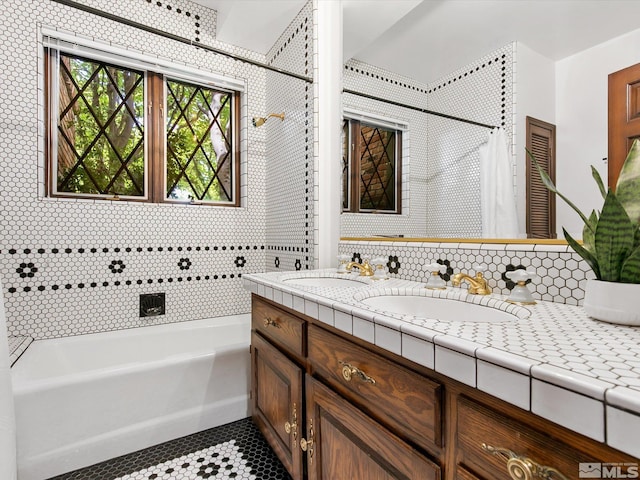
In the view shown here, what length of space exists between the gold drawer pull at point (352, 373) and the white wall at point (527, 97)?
2.21ft

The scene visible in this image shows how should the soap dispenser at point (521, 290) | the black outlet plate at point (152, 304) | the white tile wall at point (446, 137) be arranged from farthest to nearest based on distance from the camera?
1. the black outlet plate at point (152, 304)
2. the white tile wall at point (446, 137)
3. the soap dispenser at point (521, 290)

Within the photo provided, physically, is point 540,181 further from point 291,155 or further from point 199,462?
point 199,462

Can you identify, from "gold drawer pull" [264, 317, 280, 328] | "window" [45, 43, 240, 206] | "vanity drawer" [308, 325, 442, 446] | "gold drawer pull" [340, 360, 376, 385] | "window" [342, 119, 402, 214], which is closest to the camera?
"vanity drawer" [308, 325, 442, 446]

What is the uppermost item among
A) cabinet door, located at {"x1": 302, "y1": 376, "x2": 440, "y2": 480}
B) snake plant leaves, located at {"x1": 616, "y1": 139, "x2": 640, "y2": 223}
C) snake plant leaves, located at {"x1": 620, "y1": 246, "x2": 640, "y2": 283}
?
snake plant leaves, located at {"x1": 616, "y1": 139, "x2": 640, "y2": 223}

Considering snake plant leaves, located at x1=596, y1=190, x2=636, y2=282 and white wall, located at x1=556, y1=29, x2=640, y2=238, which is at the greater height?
white wall, located at x1=556, y1=29, x2=640, y2=238

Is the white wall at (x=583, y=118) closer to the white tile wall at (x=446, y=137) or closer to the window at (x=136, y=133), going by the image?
the white tile wall at (x=446, y=137)

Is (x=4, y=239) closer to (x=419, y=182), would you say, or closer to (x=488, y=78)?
(x=419, y=182)

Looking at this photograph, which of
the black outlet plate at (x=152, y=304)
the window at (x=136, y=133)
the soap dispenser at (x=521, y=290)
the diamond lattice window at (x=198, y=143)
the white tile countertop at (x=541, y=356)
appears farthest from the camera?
the diamond lattice window at (x=198, y=143)

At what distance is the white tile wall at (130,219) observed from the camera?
1.75 metres

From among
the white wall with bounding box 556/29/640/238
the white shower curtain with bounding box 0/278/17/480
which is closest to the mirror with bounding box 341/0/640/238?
the white wall with bounding box 556/29/640/238

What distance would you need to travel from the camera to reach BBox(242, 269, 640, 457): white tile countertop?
14.7 inches

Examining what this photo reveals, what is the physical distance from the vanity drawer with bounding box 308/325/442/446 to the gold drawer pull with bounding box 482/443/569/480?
12cm

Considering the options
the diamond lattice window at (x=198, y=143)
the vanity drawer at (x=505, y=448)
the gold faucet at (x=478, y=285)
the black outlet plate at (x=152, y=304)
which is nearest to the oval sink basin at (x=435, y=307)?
the gold faucet at (x=478, y=285)

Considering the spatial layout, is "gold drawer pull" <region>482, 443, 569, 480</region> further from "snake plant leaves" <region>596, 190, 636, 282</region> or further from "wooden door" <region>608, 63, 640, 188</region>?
"wooden door" <region>608, 63, 640, 188</region>
